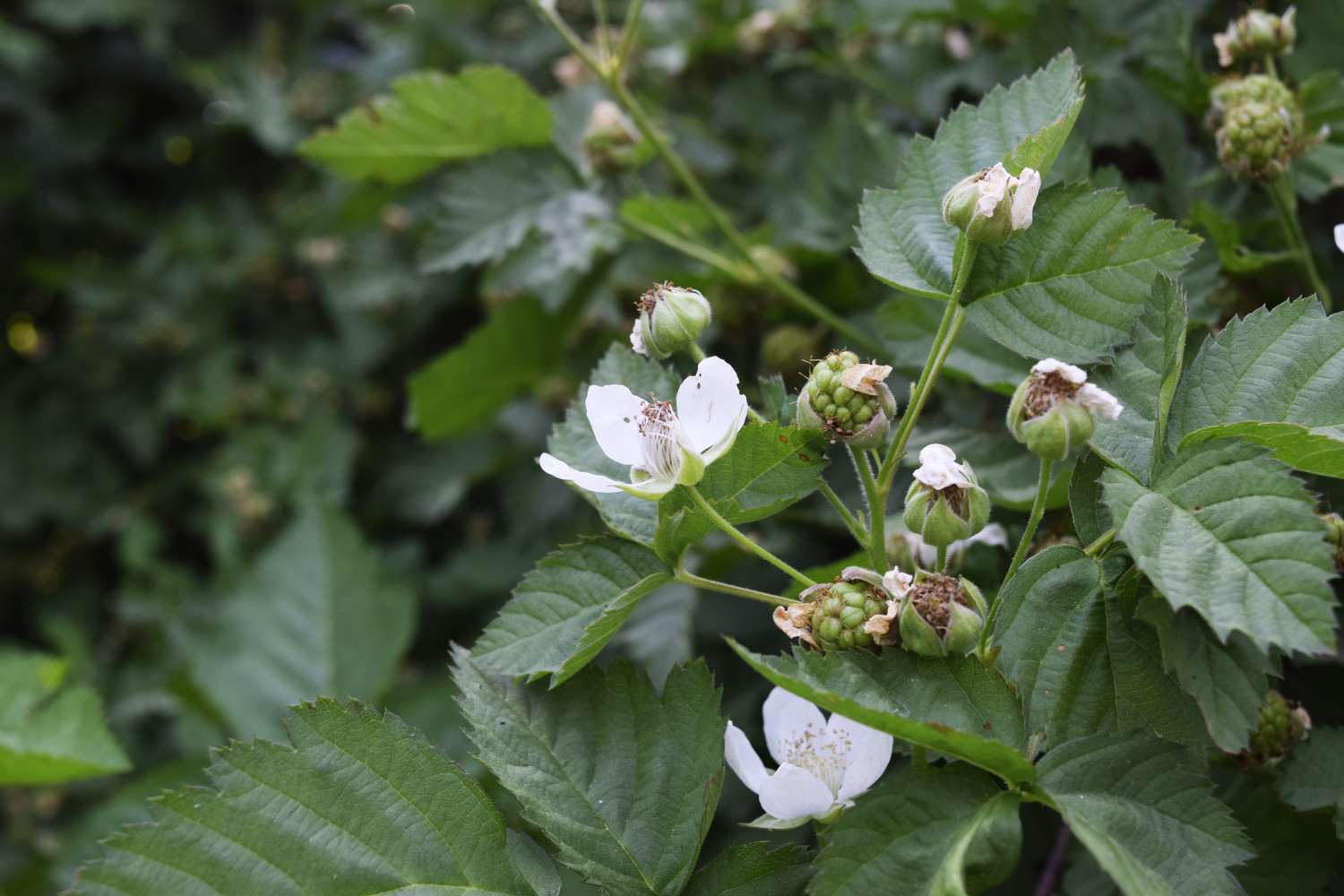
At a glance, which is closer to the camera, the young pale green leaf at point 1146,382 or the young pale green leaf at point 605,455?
the young pale green leaf at point 1146,382

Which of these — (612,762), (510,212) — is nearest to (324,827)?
(612,762)

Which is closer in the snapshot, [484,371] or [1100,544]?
[1100,544]

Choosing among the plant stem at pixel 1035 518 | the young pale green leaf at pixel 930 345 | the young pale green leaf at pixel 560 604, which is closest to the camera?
the plant stem at pixel 1035 518

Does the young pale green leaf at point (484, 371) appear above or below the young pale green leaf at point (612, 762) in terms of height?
above

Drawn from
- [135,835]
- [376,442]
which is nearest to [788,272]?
[135,835]

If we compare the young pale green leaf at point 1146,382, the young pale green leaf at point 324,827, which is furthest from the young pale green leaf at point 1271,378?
the young pale green leaf at point 324,827

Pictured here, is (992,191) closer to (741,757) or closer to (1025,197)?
(1025,197)

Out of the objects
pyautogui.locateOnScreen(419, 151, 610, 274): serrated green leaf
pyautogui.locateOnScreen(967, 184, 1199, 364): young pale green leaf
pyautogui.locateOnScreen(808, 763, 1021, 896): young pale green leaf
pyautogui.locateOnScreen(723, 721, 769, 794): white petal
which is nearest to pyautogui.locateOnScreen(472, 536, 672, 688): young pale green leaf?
pyautogui.locateOnScreen(723, 721, 769, 794): white petal

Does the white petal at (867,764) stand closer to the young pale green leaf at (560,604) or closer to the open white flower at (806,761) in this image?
the open white flower at (806,761)
